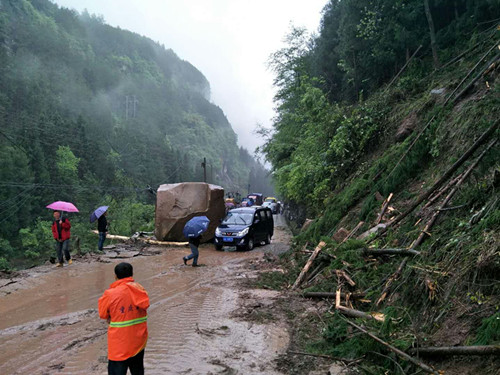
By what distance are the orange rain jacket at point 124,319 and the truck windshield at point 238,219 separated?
12.6 metres

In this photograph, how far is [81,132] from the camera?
2431 inches

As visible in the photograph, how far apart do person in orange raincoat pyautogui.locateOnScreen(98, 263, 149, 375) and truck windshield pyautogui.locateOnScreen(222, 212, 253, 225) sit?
1256 centimetres

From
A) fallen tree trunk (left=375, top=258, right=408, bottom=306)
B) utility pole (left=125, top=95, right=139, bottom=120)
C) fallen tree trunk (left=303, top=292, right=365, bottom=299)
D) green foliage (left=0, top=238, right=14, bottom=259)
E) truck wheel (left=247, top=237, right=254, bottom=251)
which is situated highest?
utility pole (left=125, top=95, right=139, bottom=120)

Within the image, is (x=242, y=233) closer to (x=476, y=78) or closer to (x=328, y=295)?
(x=328, y=295)

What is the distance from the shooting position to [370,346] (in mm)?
4414

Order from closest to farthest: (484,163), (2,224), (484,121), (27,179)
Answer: (484,163) < (484,121) < (2,224) < (27,179)

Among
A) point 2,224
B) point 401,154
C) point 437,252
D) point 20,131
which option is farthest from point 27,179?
point 437,252

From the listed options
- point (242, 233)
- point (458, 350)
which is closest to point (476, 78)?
point (458, 350)

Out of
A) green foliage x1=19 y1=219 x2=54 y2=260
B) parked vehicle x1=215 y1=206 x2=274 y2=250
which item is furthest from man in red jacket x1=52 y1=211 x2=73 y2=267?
green foliage x1=19 y1=219 x2=54 y2=260

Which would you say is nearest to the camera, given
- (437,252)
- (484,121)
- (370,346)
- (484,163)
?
(370,346)

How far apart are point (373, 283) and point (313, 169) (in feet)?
31.0

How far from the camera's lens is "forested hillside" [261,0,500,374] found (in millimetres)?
4355

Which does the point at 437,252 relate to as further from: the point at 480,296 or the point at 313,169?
the point at 313,169

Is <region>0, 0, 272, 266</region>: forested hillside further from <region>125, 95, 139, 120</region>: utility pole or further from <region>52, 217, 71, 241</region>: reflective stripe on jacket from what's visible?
<region>52, 217, 71, 241</region>: reflective stripe on jacket
